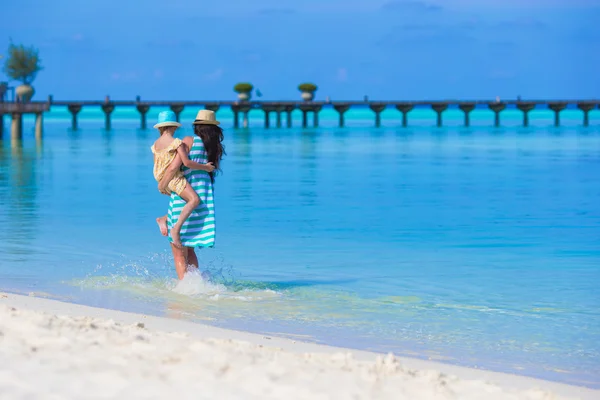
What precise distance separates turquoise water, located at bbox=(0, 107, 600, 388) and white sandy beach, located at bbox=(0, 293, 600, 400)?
0.99 metres

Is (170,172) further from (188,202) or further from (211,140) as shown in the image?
(211,140)

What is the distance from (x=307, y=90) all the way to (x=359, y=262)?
5984 cm

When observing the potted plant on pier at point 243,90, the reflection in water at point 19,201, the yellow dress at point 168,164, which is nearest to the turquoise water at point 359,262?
the reflection in water at point 19,201

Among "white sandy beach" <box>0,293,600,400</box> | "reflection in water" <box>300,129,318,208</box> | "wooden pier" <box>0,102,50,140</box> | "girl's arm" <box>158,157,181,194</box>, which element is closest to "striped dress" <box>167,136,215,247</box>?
"girl's arm" <box>158,157,181,194</box>

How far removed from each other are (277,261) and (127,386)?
19.3 ft

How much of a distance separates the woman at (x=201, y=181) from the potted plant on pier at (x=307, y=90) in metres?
62.5

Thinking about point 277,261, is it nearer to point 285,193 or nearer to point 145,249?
point 145,249

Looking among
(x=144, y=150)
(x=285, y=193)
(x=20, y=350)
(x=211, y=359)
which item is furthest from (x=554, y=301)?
(x=144, y=150)

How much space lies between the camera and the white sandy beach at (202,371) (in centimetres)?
461

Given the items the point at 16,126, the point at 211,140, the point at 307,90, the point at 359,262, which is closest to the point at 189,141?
the point at 211,140

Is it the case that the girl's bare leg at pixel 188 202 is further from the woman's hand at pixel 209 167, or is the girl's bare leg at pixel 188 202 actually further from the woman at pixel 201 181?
the woman's hand at pixel 209 167

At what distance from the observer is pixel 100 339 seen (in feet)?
17.9

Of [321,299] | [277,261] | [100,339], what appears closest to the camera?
[100,339]

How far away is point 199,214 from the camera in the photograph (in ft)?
24.6
